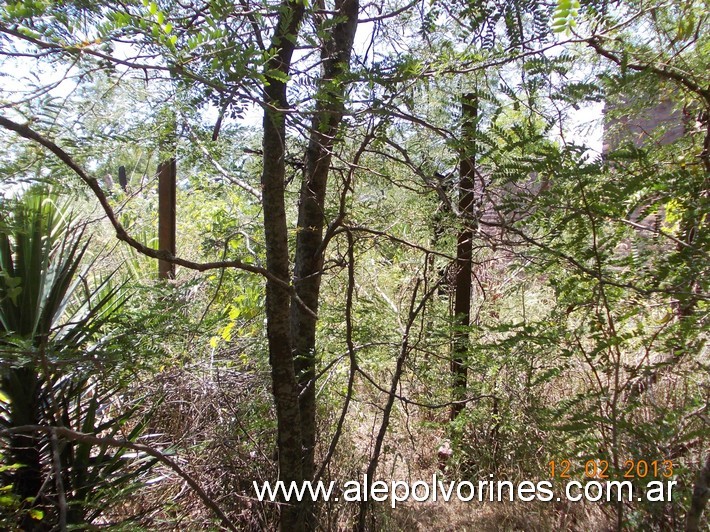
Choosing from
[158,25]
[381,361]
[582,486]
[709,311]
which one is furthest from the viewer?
[381,361]

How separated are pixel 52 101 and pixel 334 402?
6.45 ft

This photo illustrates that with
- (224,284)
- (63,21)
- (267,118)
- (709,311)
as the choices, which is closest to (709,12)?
(709,311)

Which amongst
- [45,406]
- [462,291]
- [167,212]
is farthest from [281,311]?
[167,212]

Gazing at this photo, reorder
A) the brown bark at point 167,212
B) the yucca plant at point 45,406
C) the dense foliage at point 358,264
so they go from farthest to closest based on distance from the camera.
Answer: the brown bark at point 167,212 → the yucca plant at point 45,406 → the dense foliage at point 358,264

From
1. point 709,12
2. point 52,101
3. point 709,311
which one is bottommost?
point 709,311

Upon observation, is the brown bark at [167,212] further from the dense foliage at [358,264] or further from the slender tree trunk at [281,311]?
the slender tree trunk at [281,311]

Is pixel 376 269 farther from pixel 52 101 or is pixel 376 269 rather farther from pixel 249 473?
pixel 52 101

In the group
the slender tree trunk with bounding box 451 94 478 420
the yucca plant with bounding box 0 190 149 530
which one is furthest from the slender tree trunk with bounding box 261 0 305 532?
the slender tree trunk with bounding box 451 94 478 420

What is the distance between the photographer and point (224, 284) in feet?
10.2

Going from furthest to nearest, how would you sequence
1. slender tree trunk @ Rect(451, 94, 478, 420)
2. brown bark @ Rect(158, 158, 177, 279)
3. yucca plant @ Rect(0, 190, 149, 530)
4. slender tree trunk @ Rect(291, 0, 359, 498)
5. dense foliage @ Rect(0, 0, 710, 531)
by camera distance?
brown bark @ Rect(158, 158, 177, 279)
slender tree trunk @ Rect(451, 94, 478, 420)
slender tree trunk @ Rect(291, 0, 359, 498)
yucca plant @ Rect(0, 190, 149, 530)
dense foliage @ Rect(0, 0, 710, 531)

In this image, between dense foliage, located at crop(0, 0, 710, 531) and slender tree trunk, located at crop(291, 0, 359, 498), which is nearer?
dense foliage, located at crop(0, 0, 710, 531)

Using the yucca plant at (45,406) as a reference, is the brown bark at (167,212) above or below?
above
